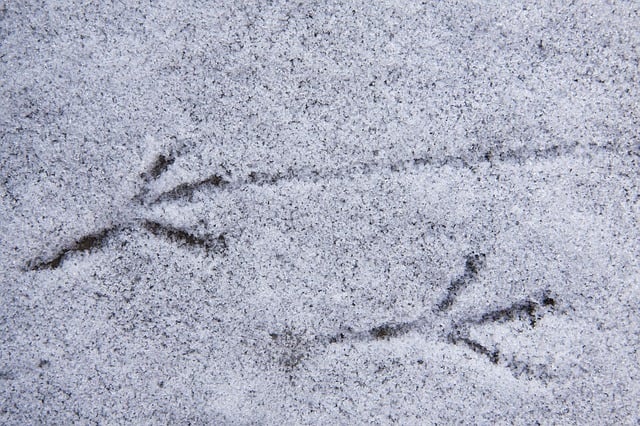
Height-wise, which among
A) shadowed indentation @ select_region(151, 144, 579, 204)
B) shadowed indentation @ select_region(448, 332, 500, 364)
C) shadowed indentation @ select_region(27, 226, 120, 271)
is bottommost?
shadowed indentation @ select_region(27, 226, 120, 271)

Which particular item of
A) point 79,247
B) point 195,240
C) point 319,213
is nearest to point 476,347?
point 319,213

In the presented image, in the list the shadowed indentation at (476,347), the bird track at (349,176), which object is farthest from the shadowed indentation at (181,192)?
the shadowed indentation at (476,347)

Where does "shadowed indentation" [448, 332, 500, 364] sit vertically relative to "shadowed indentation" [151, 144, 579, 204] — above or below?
below

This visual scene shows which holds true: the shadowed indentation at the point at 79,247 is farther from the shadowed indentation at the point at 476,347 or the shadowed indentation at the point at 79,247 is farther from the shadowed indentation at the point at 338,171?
the shadowed indentation at the point at 476,347

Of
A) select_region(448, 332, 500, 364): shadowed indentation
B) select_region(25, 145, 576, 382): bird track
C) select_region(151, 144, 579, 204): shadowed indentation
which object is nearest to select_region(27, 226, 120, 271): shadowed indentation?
select_region(25, 145, 576, 382): bird track

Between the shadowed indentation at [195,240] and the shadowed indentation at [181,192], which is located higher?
the shadowed indentation at [181,192]

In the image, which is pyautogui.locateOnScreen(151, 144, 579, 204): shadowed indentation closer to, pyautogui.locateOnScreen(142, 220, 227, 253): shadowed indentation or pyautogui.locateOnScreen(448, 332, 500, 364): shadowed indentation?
pyautogui.locateOnScreen(142, 220, 227, 253): shadowed indentation

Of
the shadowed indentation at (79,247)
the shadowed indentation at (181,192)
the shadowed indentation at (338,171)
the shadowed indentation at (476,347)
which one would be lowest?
the shadowed indentation at (79,247)
